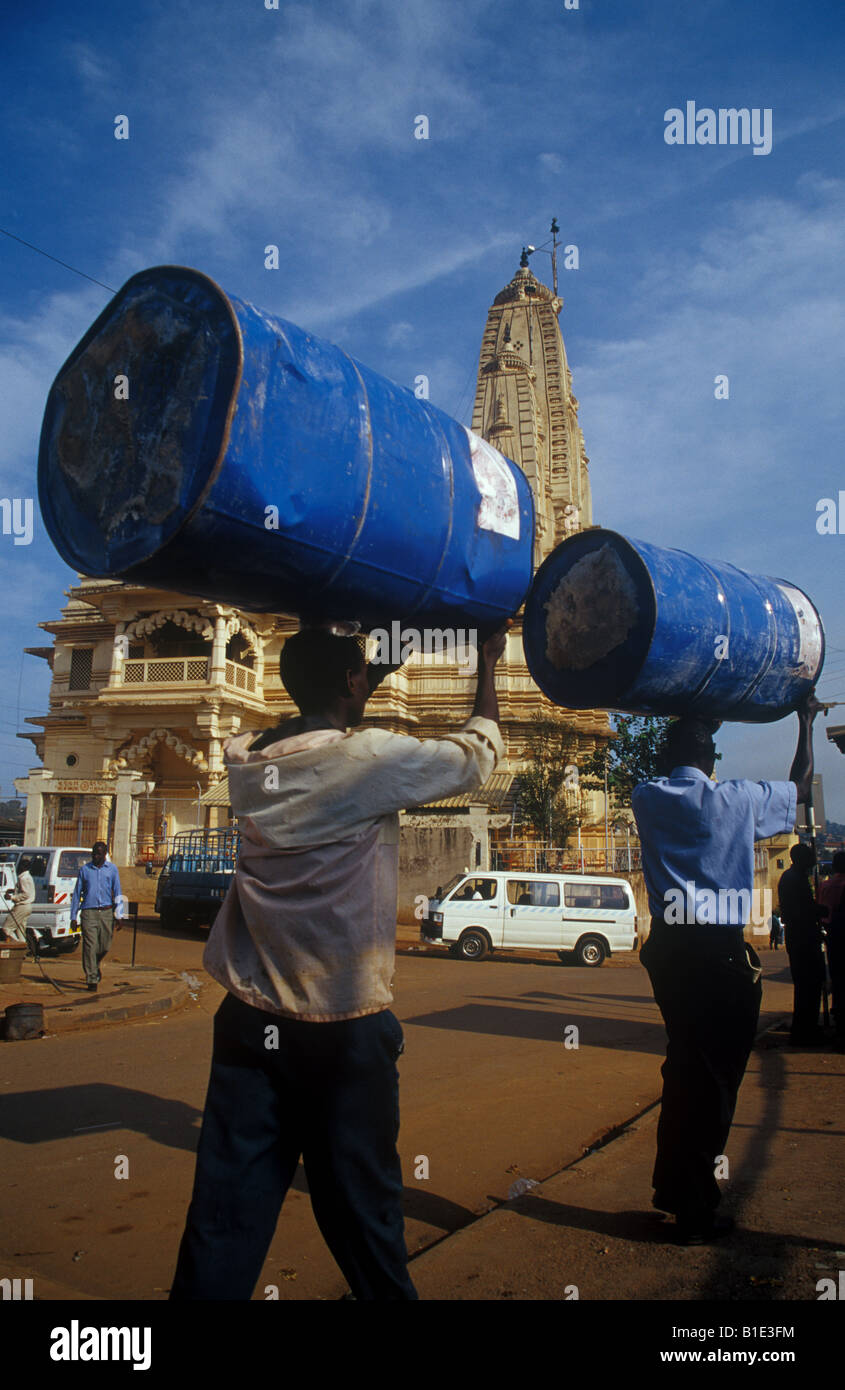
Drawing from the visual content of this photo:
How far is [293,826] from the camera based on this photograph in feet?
7.16

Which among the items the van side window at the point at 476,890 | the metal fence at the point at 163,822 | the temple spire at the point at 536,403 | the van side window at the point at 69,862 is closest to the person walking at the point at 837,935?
the van side window at the point at 476,890

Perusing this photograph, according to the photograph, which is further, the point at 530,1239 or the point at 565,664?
the point at 565,664

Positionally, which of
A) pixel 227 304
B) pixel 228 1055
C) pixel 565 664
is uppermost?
pixel 227 304

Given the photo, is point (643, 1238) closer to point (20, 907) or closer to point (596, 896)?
point (20, 907)

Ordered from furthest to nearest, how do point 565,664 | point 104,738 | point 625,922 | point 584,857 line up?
1. point 104,738
2. point 584,857
3. point 625,922
4. point 565,664

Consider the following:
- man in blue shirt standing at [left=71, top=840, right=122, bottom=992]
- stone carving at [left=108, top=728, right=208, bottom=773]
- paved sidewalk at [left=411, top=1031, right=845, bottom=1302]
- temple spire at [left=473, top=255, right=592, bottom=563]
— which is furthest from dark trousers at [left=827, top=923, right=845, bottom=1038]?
temple spire at [left=473, top=255, right=592, bottom=563]

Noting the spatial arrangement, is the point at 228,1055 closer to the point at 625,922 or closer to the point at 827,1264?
the point at 827,1264

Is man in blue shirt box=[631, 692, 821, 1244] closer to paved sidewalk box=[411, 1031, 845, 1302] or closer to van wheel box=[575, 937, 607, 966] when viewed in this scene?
paved sidewalk box=[411, 1031, 845, 1302]

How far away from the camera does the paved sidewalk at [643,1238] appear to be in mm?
2732

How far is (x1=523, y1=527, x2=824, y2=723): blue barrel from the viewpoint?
10.8 ft

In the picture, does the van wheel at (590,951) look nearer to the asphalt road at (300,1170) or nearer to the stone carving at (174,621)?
the asphalt road at (300,1170)

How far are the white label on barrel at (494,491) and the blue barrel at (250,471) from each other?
0.01 m

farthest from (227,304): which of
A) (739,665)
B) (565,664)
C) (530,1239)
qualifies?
(530,1239)
